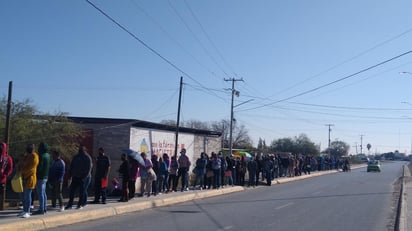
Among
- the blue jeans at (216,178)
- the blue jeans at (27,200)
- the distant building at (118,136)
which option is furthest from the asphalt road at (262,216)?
the distant building at (118,136)

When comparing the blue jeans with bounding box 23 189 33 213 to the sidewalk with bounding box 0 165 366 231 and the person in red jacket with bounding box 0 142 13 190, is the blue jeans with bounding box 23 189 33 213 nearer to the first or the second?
the sidewalk with bounding box 0 165 366 231

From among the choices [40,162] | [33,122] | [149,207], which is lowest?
[149,207]

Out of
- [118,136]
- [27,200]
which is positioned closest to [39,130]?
[118,136]

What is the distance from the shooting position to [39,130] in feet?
95.1

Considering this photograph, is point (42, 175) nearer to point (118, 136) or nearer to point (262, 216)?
point (262, 216)

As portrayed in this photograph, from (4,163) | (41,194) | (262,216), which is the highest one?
(4,163)

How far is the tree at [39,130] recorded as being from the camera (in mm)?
27748

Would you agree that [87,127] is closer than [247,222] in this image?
No

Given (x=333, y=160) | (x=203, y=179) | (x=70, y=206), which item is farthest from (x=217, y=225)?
(x=333, y=160)

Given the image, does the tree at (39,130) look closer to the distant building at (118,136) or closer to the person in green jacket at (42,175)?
the distant building at (118,136)

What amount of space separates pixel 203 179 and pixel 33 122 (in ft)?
32.0

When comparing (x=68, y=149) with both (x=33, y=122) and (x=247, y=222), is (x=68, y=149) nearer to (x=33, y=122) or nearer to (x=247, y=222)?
(x=33, y=122)

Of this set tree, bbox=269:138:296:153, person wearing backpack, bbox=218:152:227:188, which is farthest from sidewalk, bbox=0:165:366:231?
tree, bbox=269:138:296:153

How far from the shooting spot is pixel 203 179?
1029 inches
